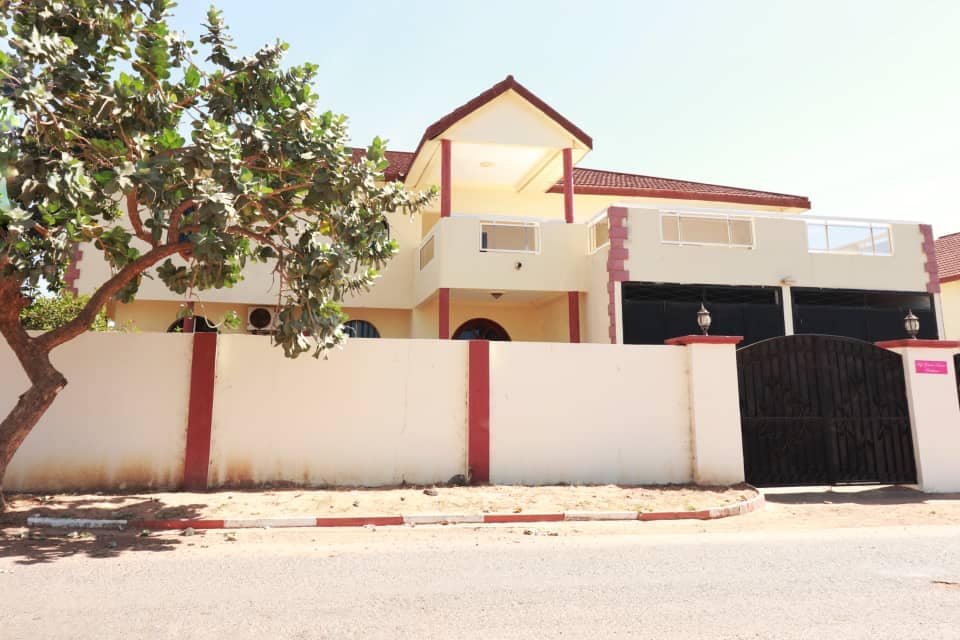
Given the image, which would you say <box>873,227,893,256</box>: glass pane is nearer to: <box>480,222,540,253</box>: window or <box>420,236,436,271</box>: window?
<box>480,222,540,253</box>: window

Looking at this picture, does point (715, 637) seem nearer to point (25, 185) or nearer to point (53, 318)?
point (25, 185)

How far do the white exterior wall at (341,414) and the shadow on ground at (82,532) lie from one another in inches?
49.6

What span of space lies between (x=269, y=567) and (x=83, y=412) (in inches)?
189

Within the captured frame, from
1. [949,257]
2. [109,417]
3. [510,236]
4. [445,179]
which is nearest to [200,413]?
[109,417]

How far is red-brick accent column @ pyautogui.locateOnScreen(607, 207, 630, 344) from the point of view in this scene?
13492 mm

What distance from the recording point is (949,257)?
74.1 feet

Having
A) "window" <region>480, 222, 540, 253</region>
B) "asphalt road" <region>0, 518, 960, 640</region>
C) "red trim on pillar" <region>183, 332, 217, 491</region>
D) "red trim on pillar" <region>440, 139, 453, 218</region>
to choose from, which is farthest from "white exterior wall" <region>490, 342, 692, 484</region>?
"red trim on pillar" <region>440, 139, 453, 218</region>

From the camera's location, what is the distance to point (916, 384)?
1025 centimetres

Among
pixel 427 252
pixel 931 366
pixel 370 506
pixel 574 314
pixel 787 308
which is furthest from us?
pixel 427 252

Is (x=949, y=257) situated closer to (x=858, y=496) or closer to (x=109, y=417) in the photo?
(x=858, y=496)

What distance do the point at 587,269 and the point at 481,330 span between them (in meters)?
3.88

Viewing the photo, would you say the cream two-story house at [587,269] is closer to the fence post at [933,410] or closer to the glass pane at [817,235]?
the glass pane at [817,235]

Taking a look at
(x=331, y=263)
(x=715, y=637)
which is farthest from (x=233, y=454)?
(x=715, y=637)

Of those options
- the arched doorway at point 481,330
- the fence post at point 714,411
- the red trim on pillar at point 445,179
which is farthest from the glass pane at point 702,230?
the fence post at point 714,411
